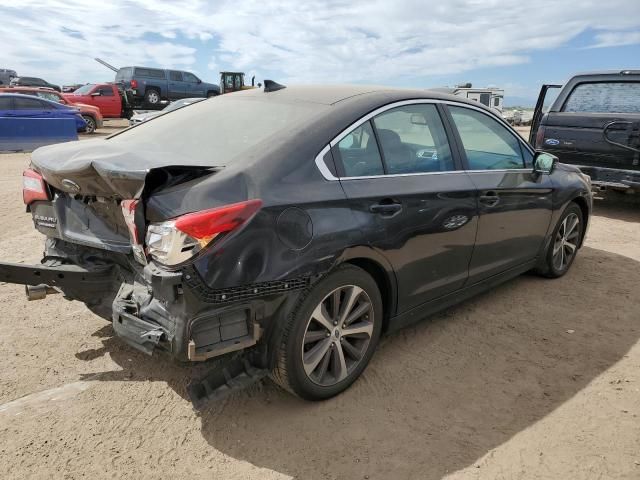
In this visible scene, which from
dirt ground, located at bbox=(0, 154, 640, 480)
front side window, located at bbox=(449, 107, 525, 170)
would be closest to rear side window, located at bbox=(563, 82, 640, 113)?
front side window, located at bbox=(449, 107, 525, 170)

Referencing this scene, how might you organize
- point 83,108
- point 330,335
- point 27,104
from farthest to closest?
point 83,108 < point 27,104 < point 330,335

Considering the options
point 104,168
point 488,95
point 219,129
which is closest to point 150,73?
point 488,95

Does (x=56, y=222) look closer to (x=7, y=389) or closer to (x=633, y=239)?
(x=7, y=389)

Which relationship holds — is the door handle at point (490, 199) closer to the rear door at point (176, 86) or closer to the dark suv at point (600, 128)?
the dark suv at point (600, 128)

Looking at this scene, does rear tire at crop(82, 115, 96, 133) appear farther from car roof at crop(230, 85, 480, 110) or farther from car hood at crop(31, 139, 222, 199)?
car hood at crop(31, 139, 222, 199)

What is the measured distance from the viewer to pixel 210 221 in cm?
224

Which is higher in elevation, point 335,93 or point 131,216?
point 335,93

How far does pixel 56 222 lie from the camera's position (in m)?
2.97

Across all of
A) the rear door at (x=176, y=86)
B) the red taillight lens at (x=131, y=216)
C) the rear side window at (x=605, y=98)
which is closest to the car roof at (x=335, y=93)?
the red taillight lens at (x=131, y=216)

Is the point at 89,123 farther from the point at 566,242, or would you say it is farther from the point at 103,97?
the point at 566,242

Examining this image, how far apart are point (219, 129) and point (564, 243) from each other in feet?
11.3

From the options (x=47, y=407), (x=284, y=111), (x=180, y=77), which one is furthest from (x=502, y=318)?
(x=180, y=77)

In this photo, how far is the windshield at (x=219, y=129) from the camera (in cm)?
273

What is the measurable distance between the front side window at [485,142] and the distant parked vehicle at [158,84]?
23.9 m
